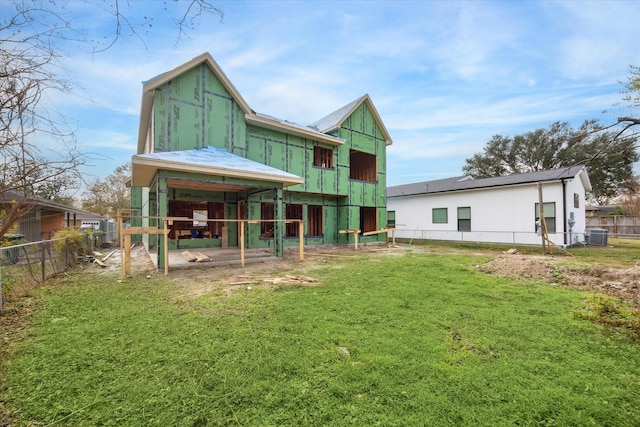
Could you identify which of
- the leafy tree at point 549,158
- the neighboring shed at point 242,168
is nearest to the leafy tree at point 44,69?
the neighboring shed at point 242,168

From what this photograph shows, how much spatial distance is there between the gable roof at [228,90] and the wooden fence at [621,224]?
24.1 meters

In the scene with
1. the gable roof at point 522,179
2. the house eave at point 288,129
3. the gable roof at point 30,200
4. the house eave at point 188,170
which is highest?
the house eave at point 288,129

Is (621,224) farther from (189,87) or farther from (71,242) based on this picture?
(71,242)

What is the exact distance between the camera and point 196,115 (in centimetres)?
1018

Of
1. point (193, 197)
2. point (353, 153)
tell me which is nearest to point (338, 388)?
point (193, 197)

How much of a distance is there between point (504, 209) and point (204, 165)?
1625 centimetres

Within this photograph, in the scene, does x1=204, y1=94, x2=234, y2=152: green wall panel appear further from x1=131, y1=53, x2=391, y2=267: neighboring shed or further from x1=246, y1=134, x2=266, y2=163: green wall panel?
x1=246, y1=134, x2=266, y2=163: green wall panel

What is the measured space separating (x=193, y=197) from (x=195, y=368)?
33.7ft

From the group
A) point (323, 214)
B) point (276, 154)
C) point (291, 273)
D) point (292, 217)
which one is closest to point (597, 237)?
point (323, 214)

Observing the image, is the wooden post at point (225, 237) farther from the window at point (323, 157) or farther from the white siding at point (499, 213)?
the white siding at point (499, 213)

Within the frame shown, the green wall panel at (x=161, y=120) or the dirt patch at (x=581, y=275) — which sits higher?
the green wall panel at (x=161, y=120)

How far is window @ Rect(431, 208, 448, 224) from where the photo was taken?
59.1 feet

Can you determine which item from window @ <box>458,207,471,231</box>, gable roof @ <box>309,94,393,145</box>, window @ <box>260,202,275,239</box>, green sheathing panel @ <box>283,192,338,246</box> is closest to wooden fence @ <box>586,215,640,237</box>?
window @ <box>458,207,471,231</box>

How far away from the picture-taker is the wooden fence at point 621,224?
790 inches
